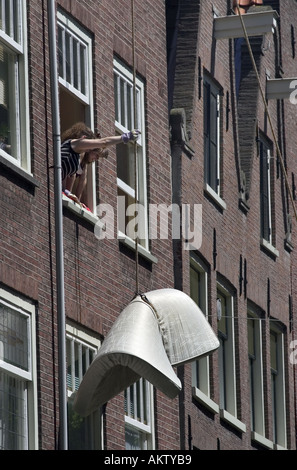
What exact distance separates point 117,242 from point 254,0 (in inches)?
372

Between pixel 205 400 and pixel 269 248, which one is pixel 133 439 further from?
pixel 269 248

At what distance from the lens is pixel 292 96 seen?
101 feet

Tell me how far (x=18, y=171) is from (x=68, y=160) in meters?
1.75

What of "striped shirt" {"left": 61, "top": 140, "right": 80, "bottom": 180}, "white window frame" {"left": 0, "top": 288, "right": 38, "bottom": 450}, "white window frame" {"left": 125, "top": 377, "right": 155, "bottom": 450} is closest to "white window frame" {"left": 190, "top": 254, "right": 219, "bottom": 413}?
"white window frame" {"left": 125, "top": 377, "right": 155, "bottom": 450}

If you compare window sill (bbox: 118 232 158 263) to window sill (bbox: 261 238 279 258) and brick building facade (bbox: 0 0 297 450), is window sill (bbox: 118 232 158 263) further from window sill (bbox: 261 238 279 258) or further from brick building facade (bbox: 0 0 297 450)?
window sill (bbox: 261 238 279 258)

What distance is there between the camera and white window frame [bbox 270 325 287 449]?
97.2ft

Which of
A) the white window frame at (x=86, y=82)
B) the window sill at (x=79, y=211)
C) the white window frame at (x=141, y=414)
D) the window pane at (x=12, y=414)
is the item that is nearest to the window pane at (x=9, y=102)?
the window sill at (x=79, y=211)

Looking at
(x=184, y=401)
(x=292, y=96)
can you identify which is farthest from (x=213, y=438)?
(x=292, y=96)

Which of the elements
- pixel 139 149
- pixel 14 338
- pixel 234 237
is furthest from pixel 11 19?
pixel 234 237

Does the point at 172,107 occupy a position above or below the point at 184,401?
above

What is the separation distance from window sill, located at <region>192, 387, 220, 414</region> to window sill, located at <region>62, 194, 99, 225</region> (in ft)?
16.0

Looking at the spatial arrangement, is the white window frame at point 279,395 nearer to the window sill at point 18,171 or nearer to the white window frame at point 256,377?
the white window frame at point 256,377

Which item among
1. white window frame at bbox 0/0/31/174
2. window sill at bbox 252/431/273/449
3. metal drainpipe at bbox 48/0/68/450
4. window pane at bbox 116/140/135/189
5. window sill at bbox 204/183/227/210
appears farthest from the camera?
window sill at bbox 252/431/273/449
